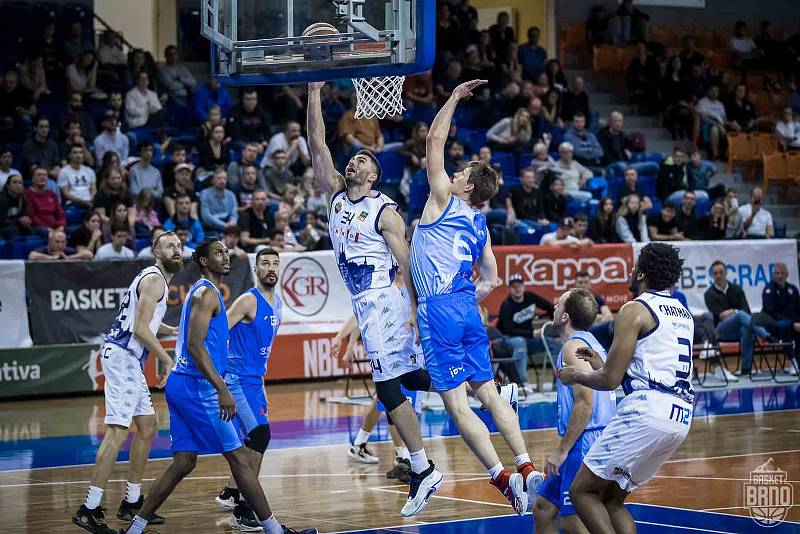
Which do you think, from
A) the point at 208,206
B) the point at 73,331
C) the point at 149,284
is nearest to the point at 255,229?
the point at 208,206

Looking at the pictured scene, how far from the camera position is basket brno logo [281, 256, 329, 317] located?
1836 centimetres

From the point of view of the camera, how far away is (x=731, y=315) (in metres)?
18.7

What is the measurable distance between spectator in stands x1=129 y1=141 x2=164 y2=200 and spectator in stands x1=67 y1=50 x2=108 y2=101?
7.03 feet

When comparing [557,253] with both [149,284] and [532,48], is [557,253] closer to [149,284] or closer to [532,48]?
[532,48]

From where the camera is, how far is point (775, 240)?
70.5 ft

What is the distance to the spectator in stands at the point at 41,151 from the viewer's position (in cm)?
1872

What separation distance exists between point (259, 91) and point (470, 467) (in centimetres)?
1184

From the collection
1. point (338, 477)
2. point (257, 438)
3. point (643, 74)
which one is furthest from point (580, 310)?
point (643, 74)

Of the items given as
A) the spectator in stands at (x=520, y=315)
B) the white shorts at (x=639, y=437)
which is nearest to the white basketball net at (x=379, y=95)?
the white shorts at (x=639, y=437)

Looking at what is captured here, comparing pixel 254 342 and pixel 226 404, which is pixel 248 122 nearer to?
pixel 254 342

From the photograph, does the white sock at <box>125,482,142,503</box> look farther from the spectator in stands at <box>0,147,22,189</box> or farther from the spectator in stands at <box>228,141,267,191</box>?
the spectator in stands at <box>228,141,267,191</box>

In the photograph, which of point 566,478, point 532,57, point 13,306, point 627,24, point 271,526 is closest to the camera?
point 566,478

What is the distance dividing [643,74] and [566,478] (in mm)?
21320

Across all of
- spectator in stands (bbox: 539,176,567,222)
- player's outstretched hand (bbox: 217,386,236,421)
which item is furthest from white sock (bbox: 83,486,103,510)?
spectator in stands (bbox: 539,176,567,222)
